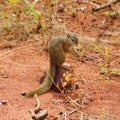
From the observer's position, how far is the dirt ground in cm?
367

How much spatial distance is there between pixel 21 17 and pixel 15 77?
70.6 inches

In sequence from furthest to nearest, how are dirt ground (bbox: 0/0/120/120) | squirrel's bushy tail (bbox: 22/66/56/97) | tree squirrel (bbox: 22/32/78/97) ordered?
tree squirrel (bbox: 22/32/78/97), squirrel's bushy tail (bbox: 22/66/56/97), dirt ground (bbox: 0/0/120/120)

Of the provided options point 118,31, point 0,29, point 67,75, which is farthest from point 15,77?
point 118,31

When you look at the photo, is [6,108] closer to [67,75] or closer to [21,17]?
[67,75]

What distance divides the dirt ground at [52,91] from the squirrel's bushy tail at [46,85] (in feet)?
0.17

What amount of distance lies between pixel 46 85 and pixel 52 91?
122 millimetres

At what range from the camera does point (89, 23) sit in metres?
6.59

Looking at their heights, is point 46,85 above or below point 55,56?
below

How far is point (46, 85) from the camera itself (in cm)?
411

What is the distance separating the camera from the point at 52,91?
4.19 m

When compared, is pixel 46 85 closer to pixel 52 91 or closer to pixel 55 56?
pixel 52 91

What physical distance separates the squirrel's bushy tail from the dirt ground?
53mm

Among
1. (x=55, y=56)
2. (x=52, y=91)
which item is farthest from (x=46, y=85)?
(x=55, y=56)

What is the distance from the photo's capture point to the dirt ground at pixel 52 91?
144 inches
